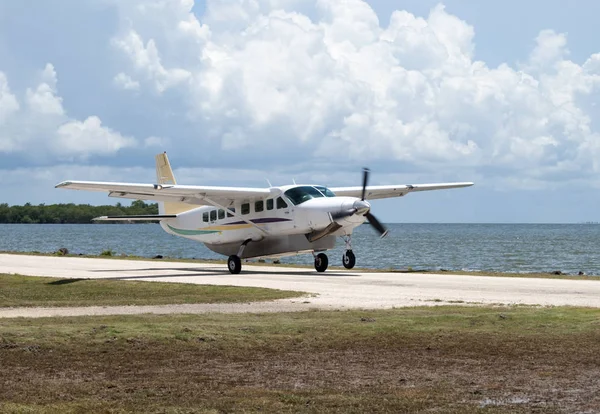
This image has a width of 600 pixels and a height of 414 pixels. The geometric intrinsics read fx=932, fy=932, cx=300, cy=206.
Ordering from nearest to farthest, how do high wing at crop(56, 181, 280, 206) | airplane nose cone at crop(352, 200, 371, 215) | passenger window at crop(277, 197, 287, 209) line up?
airplane nose cone at crop(352, 200, 371, 215) → high wing at crop(56, 181, 280, 206) → passenger window at crop(277, 197, 287, 209)

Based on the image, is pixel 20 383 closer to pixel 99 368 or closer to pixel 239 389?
pixel 99 368

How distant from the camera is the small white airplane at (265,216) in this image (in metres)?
34.7

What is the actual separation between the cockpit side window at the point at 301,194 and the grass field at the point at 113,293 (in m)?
7.94

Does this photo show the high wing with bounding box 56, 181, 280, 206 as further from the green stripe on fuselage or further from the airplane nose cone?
the airplane nose cone

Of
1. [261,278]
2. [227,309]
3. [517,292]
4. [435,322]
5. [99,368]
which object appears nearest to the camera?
[99,368]

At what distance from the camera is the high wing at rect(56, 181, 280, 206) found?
35500 millimetres

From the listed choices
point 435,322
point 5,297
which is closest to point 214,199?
point 5,297

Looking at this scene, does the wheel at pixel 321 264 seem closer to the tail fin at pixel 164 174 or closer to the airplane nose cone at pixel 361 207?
the airplane nose cone at pixel 361 207

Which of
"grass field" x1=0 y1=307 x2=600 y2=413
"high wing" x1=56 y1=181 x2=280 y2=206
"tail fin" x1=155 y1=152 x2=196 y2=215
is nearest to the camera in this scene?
"grass field" x1=0 y1=307 x2=600 y2=413

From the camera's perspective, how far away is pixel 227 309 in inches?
814

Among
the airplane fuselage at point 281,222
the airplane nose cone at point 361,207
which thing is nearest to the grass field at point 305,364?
the airplane nose cone at point 361,207

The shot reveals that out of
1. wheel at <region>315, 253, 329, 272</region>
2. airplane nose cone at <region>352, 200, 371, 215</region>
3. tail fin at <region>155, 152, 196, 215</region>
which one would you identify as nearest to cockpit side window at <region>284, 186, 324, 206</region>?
airplane nose cone at <region>352, 200, 371, 215</region>

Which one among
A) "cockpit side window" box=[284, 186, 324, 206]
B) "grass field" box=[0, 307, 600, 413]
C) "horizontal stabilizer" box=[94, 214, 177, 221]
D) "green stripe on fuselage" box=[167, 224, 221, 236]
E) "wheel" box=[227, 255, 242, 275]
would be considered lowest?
"grass field" box=[0, 307, 600, 413]

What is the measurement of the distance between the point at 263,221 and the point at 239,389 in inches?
1061
